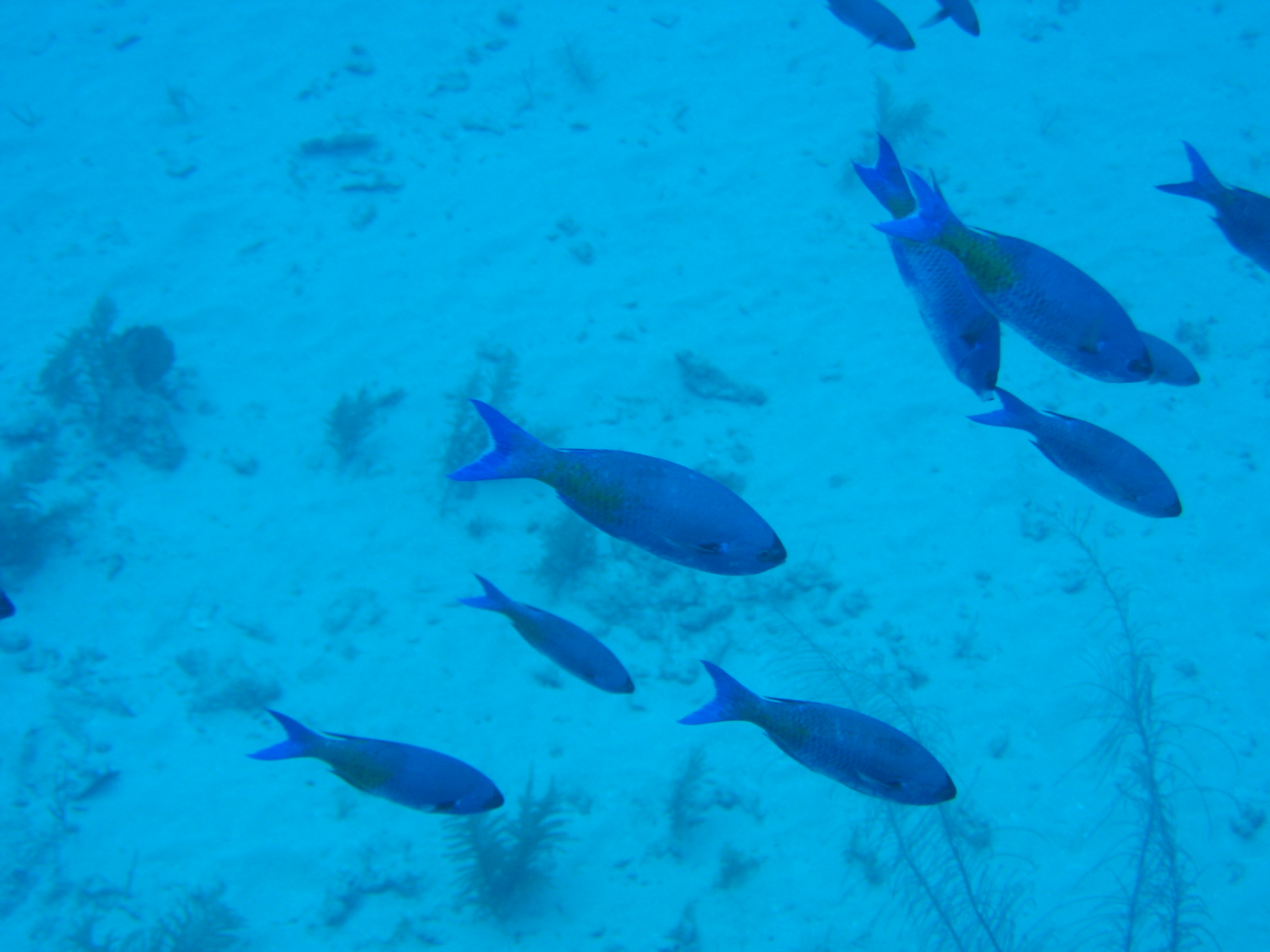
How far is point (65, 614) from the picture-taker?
→ 578 cm

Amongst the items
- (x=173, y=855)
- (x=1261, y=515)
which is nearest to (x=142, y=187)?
(x=173, y=855)

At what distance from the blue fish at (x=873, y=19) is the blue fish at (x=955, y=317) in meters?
3.83

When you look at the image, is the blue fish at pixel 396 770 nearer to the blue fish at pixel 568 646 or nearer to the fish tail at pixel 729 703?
the blue fish at pixel 568 646

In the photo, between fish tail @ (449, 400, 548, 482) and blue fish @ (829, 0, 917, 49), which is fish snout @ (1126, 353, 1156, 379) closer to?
fish tail @ (449, 400, 548, 482)

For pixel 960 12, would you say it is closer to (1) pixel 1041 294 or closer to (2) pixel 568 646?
(1) pixel 1041 294

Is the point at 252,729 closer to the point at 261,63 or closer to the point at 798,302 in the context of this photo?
the point at 798,302

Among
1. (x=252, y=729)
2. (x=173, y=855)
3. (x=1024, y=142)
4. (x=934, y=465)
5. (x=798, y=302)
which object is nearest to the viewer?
(x=173, y=855)

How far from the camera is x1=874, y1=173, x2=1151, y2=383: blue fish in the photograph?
6.72ft

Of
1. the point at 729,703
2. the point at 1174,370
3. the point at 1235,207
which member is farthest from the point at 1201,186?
the point at 729,703

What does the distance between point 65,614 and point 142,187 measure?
20.2 feet

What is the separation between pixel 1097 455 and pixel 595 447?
4.66 meters

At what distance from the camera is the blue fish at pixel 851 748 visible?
2.25 meters

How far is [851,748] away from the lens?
7.39ft

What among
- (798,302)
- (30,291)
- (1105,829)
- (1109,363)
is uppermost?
(1109,363)
